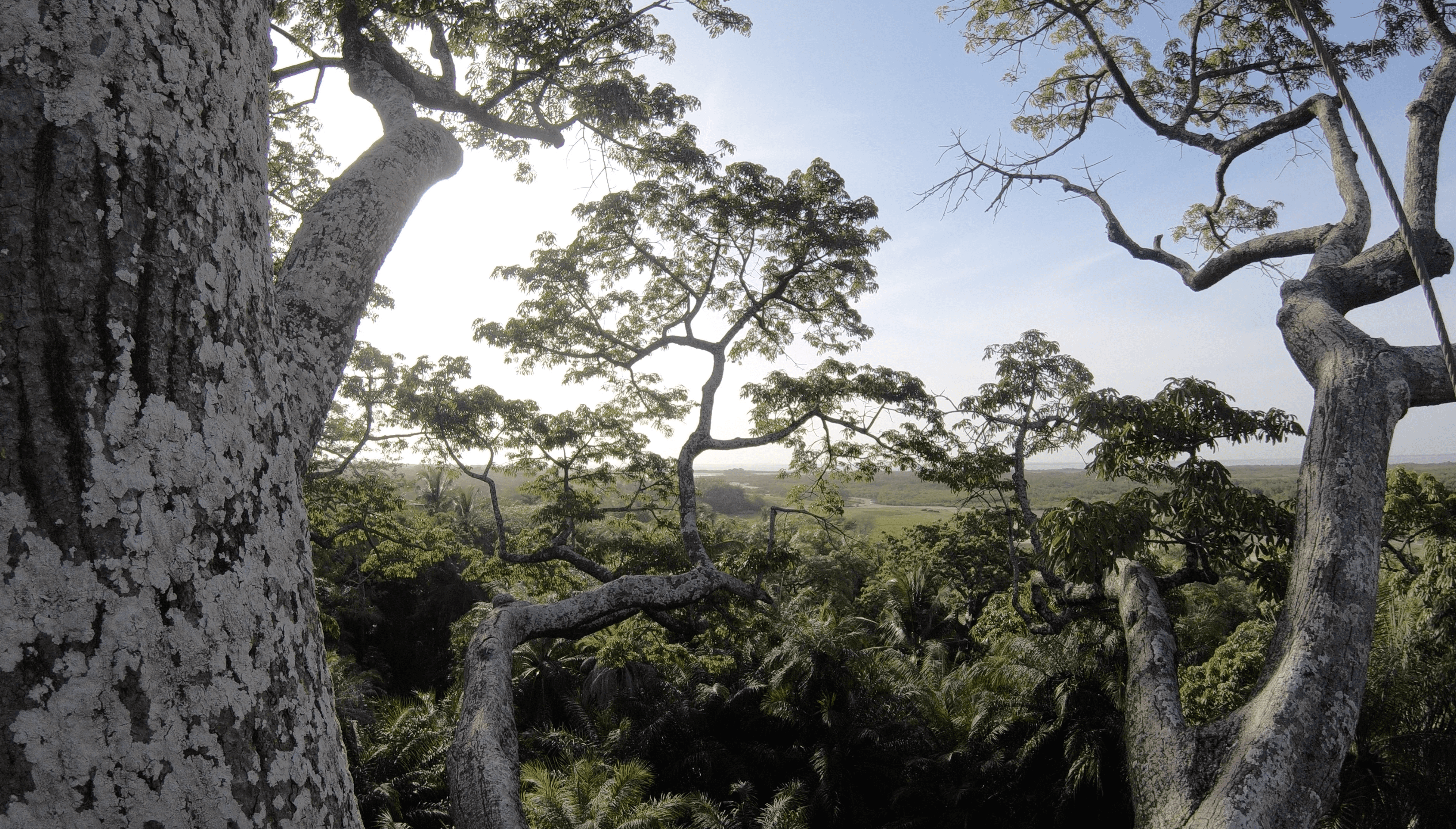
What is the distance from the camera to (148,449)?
0.78 meters

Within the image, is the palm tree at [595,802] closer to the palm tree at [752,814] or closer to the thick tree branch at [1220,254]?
the palm tree at [752,814]

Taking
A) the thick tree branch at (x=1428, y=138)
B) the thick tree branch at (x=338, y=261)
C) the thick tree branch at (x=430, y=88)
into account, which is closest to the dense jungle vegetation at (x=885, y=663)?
the thick tree branch at (x=1428, y=138)

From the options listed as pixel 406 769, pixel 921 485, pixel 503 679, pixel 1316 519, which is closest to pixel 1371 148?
pixel 1316 519

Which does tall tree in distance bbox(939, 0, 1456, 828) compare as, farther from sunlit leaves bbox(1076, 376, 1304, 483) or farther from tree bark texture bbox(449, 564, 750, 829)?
tree bark texture bbox(449, 564, 750, 829)

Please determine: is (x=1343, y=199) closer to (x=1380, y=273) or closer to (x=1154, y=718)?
(x=1380, y=273)

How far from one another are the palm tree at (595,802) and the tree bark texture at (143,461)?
8973mm

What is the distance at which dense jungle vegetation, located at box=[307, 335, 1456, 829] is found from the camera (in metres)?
4.70

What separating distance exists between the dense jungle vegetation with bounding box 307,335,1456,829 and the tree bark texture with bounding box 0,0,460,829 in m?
4.16

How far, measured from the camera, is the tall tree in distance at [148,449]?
694 millimetres

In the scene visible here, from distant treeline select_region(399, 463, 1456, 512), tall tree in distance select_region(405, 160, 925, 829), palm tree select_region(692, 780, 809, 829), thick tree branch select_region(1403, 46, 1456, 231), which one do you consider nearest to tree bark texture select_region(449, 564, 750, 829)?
tall tree in distance select_region(405, 160, 925, 829)

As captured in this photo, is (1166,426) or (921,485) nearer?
(1166,426)

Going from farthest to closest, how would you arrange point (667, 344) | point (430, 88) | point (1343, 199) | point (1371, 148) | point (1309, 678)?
point (667, 344)
point (1343, 199)
point (430, 88)
point (1309, 678)
point (1371, 148)

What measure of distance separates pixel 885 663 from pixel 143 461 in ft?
49.2

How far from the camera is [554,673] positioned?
55.4 ft
